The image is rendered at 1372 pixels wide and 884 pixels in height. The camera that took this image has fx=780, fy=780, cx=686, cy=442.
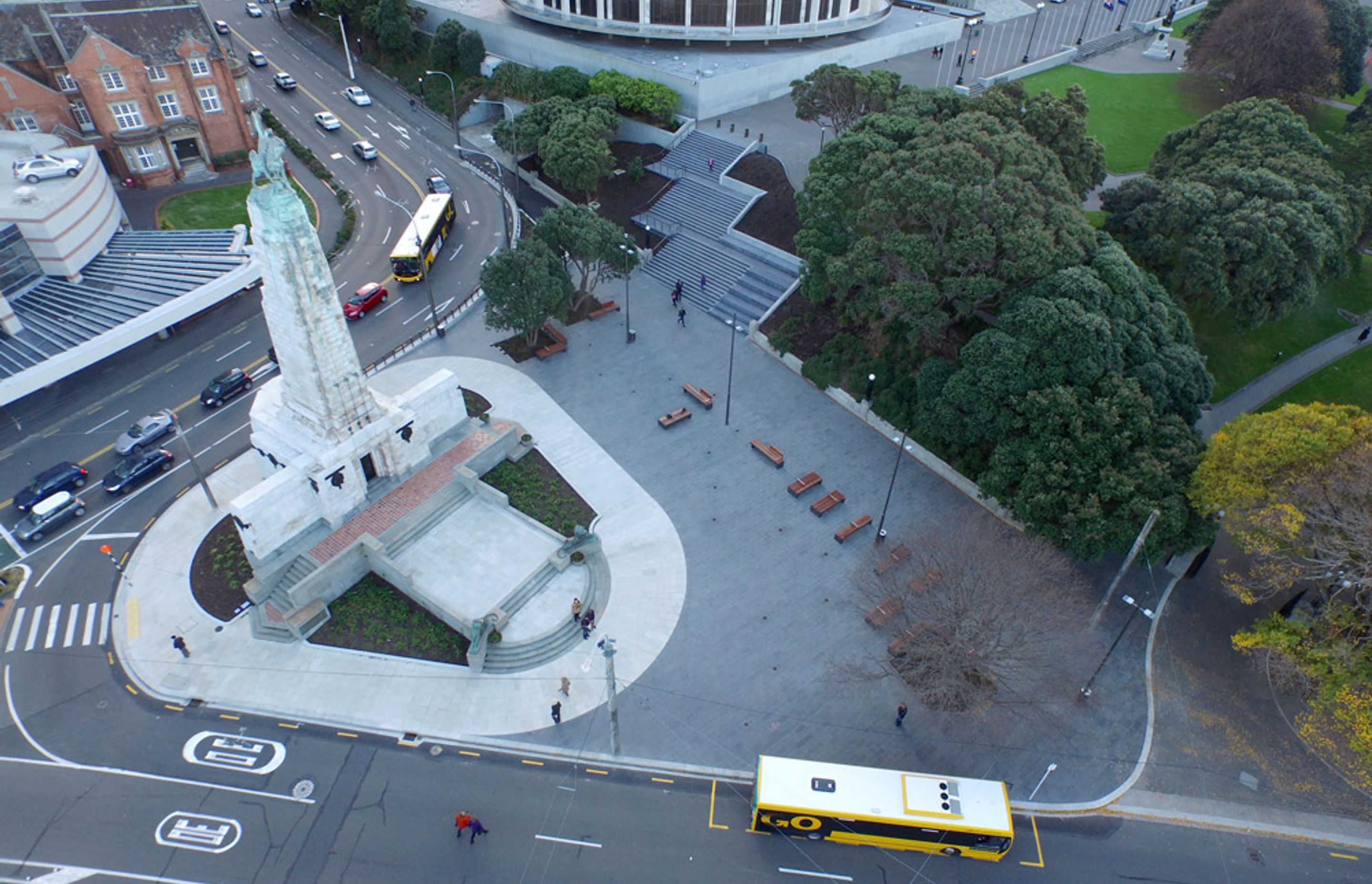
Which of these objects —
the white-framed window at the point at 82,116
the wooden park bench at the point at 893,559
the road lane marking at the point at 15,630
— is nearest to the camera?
the road lane marking at the point at 15,630

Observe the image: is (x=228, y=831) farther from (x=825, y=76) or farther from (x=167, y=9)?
(x=167, y=9)

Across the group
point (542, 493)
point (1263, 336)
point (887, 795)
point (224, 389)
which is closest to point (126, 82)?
point (224, 389)

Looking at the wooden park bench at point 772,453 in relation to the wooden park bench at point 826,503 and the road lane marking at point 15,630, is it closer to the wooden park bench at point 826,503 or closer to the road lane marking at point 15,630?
the wooden park bench at point 826,503

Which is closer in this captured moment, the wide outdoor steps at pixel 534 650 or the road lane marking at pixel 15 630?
the wide outdoor steps at pixel 534 650

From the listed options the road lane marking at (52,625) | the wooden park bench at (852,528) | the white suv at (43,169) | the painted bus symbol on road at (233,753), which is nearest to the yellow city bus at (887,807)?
the wooden park bench at (852,528)

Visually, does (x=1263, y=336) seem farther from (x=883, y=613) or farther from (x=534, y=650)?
(x=534, y=650)

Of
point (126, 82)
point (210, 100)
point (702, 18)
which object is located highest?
point (702, 18)
